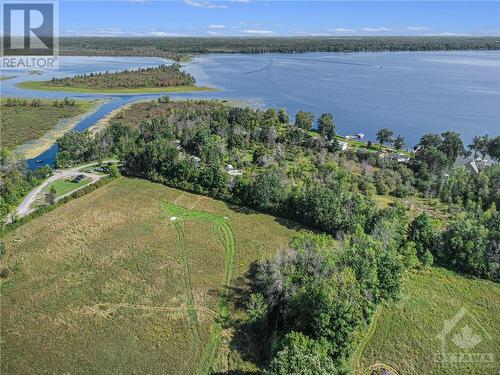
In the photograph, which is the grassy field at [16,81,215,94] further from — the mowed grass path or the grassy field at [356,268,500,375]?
the grassy field at [356,268,500,375]

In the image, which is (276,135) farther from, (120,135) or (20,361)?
(20,361)

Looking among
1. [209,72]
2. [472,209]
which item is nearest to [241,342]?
[472,209]

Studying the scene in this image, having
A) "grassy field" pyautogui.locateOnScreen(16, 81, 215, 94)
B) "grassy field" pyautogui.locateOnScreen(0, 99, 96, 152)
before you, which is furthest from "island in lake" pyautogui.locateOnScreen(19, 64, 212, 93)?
"grassy field" pyautogui.locateOnScreen(0, 99, 96, 152)

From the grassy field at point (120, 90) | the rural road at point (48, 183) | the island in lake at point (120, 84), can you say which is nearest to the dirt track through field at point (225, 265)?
the rural road at point (48, 183)

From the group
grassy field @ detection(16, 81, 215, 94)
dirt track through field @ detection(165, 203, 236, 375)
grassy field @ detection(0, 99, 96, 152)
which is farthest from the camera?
grassy field @ detection(16, 81, 215, 94)

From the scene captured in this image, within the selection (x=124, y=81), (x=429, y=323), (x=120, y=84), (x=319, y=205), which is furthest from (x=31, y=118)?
(x=429, y=323)

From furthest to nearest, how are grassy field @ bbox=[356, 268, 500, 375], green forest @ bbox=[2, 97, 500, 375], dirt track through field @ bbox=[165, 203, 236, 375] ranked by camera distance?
dirt track through field @ bbox=[165, 203, 236, 375], grassy field @ bbox=[356, 268, 500, 375], green forest @ bbox=[2, 97, 500, 375]
